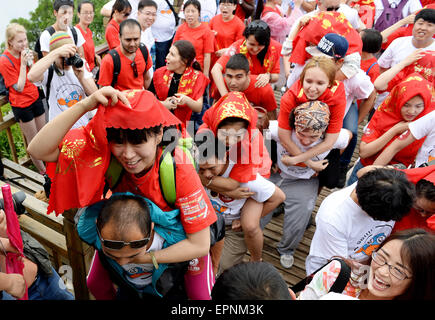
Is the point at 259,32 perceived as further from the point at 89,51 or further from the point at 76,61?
the point at 89,51

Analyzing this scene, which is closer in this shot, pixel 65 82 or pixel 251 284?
pixel 251 284

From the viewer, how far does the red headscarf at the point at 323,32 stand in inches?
148

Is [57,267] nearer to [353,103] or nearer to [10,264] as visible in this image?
[10,264]

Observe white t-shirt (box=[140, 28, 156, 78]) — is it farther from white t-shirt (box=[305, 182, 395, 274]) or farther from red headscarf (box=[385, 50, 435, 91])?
white t-shirt (box=[305, 182, 395, 274])

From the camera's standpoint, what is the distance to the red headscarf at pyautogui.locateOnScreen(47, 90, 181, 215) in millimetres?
1666

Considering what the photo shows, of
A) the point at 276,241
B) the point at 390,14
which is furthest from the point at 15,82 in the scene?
the point at 390,14

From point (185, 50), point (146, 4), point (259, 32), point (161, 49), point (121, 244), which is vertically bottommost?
point (121, 244)

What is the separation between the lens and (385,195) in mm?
2061

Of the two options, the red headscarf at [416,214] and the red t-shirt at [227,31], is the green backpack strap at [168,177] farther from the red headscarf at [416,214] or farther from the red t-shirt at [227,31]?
the red t-shirt at [227,31]

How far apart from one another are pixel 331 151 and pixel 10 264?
259 cm

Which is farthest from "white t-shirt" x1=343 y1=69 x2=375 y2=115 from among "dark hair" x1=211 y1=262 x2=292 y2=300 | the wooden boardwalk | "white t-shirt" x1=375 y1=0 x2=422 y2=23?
"white t-shirt" x1=375 y1=0 x2=422 y2=23

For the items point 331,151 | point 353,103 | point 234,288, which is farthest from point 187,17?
point 234,288

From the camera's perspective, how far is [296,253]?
3.60m

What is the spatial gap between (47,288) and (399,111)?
3.04 m
